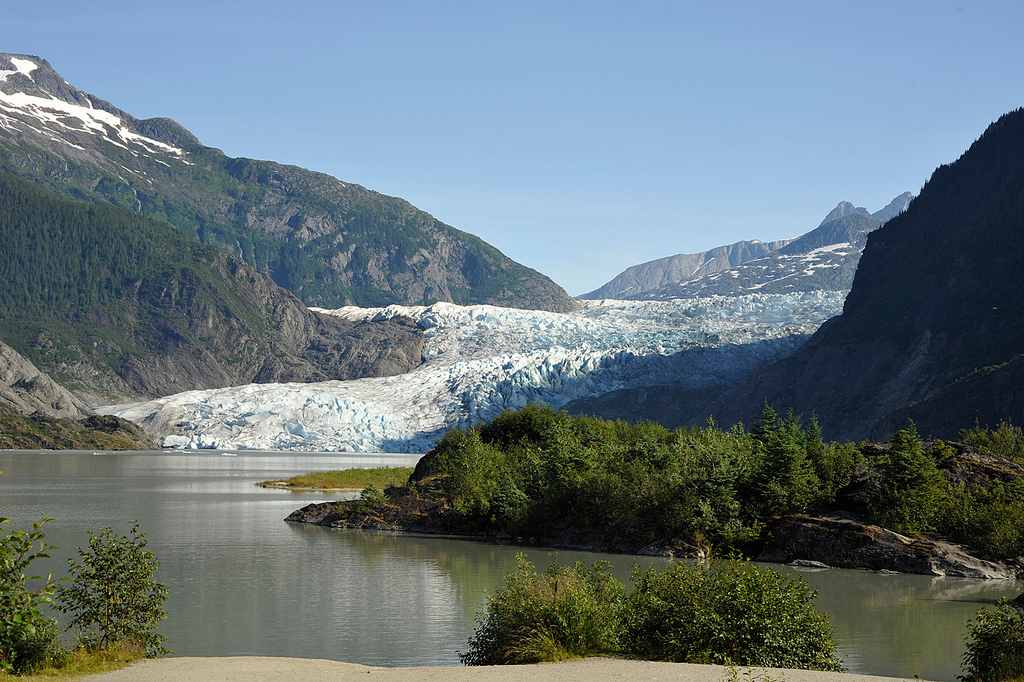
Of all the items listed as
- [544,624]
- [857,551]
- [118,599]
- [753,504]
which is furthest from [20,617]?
[753,504]

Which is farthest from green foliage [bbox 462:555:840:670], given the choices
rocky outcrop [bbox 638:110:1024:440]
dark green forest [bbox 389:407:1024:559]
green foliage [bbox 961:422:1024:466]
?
rocky outcrop [bbox 638:110:1024:440]

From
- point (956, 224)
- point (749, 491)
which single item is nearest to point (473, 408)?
point (956, 224)

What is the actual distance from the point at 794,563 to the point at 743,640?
26107 millimetres

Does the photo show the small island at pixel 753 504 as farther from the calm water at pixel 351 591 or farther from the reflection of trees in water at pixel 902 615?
the reflection of trees in water at pixel 902 615

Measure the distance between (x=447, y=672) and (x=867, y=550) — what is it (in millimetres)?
31514

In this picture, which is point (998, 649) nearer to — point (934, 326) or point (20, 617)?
point (20, 617)

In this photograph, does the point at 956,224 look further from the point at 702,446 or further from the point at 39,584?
the point at 39,584

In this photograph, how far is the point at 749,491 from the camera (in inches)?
2083

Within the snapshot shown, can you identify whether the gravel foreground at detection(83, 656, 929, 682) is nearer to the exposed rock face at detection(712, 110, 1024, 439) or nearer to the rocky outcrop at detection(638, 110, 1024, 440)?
the rocky outcrop at detection(638, 110, 1024, 440)

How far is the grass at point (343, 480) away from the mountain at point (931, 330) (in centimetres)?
5414

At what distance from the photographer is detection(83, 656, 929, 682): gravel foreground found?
19609 millimetres

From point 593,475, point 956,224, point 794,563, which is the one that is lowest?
point 794,563

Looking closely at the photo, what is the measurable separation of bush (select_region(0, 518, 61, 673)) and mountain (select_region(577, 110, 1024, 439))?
10217cm

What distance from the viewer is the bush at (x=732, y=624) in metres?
23.1
